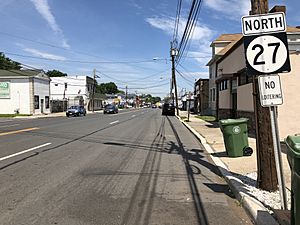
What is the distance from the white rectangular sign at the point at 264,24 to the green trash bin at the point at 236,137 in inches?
196

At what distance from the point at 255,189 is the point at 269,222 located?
5.38 feet

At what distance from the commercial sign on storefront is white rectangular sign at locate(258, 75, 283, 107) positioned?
48.6 meters

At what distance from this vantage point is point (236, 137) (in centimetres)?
989

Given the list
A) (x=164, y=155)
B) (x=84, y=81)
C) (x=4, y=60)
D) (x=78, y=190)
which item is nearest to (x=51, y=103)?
(x=84, y=81)

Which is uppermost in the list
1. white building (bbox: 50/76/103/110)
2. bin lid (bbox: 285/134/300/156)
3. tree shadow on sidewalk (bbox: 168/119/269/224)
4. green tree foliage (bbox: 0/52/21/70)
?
green tree foliage (bbox: 0/52/21/70)

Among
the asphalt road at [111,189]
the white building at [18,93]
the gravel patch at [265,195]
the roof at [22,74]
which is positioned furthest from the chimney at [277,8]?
the roof at [22,74]

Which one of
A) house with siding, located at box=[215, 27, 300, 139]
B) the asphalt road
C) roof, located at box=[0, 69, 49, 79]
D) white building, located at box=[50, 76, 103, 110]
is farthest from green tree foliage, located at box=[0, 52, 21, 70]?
the asphalt road

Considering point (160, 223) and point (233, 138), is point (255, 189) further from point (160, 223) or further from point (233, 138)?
point (233, 138)

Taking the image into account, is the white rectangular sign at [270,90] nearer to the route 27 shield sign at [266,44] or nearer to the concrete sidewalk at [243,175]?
the route 27 shield sign at [266,44]

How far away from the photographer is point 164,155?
35.0ft

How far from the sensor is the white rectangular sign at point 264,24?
5090mm

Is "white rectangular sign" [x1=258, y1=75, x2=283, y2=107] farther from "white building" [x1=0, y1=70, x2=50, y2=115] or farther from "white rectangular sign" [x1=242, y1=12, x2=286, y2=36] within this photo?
"white building" [x1=0, y1=70, x2=50, y2=115]

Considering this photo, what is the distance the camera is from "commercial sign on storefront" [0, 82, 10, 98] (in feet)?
158

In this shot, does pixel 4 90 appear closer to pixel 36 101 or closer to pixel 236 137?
pixel 36 101
